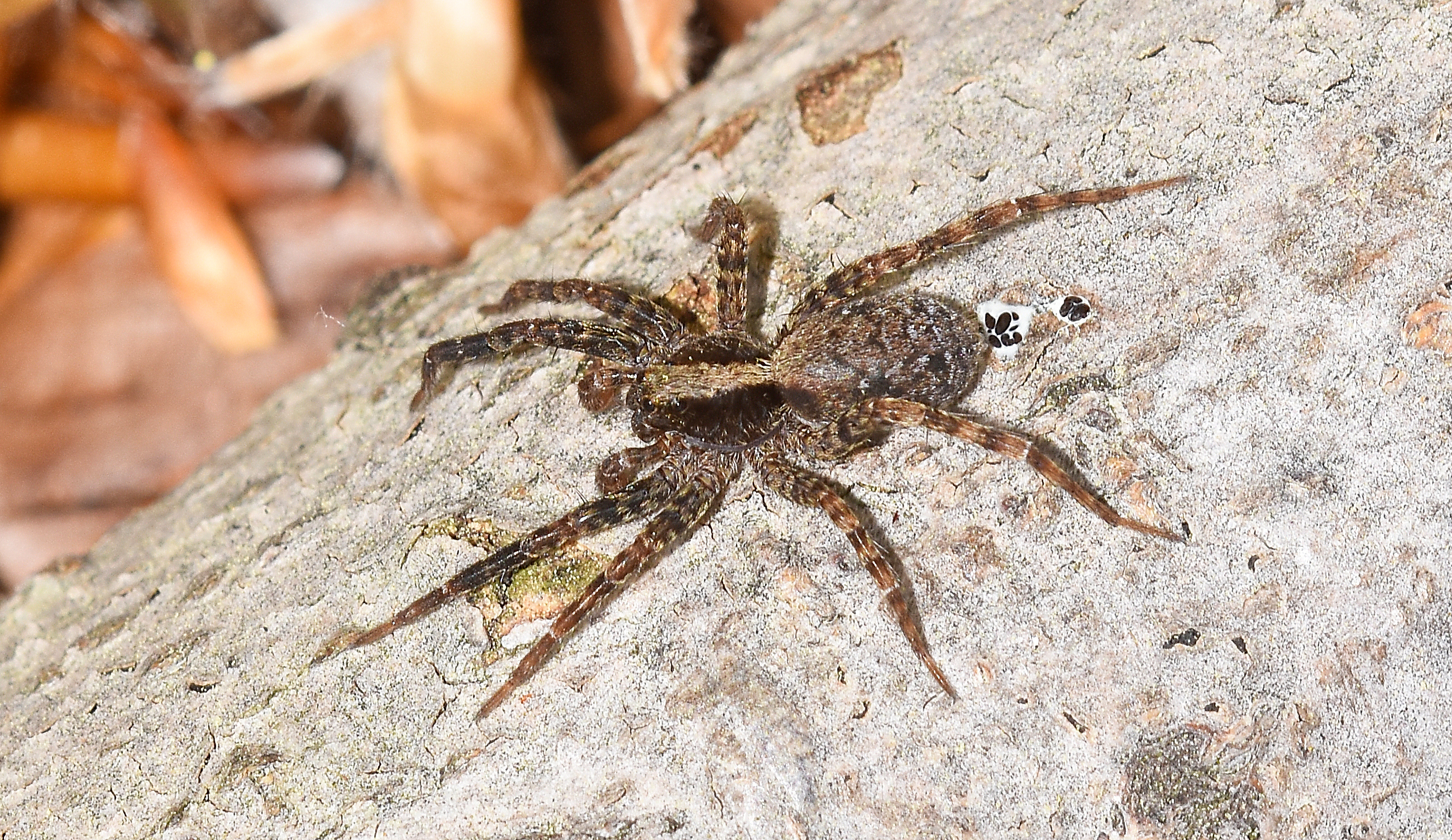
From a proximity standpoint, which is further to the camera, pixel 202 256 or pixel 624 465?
pixel 202 256

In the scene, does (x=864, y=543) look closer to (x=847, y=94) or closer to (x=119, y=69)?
(x=847, y=94)

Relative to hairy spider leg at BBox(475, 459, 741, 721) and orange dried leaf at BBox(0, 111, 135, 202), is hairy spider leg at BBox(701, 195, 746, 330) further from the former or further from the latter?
orange dried leaf at BBox(0, 111, 135, 202)

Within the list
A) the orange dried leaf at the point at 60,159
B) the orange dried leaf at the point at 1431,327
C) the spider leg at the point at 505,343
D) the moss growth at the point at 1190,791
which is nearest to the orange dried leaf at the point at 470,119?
the spider leg at the point at 505,343

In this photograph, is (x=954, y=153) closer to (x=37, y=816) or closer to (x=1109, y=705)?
(x=1109, y=705)

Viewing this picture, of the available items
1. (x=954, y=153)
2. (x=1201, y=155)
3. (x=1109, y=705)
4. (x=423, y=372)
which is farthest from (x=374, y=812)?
(x=1201, y=155)

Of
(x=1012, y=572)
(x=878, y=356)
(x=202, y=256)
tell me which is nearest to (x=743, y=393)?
(x=878, y=356)

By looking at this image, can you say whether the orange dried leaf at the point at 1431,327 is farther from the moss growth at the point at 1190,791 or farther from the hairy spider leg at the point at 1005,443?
the moss growth at the point at 1190,791

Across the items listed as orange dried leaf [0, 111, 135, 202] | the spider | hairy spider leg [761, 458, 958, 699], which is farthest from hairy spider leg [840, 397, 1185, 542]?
orange dried leaf [0, 111, 135, 202]
